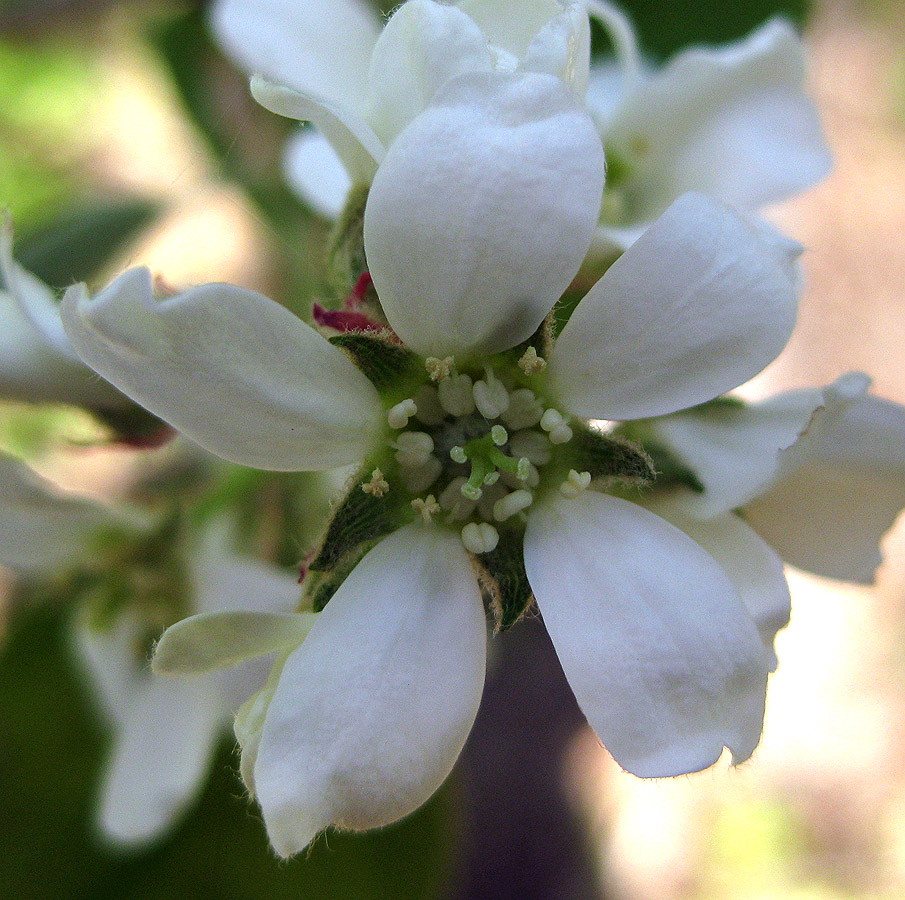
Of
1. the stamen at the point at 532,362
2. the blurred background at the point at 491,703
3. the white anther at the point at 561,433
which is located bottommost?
the blurred background at the point at 491,703

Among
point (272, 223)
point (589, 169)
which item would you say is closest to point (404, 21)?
point (589, 169)

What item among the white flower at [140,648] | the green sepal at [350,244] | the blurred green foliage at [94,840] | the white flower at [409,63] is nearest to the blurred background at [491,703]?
the blurred green foliage at [94,840]

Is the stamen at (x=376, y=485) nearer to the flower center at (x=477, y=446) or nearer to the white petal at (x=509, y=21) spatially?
the flower center at (x=477, y=446)

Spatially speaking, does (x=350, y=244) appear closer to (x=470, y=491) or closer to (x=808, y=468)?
(x=470, y=491)

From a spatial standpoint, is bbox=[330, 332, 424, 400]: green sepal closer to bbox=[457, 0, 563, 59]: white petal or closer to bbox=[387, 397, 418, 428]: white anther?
bbox=[387, 397, 418, 428]: white anther

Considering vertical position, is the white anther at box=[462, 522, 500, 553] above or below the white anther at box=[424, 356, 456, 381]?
below

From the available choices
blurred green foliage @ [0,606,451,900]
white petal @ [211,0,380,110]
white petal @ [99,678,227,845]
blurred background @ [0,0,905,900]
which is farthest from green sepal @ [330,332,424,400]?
blurred green foliage @ [0,606,451,900]

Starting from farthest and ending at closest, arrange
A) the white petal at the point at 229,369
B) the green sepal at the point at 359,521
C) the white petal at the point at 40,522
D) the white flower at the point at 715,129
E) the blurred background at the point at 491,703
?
1. the blurred background at the point at 491,703
2. the white flower at the point at 715,129
3. the white petal at the point at 40,522
4. the green sepal at the point at 359,521
5. the white petal at the point at 229,369
